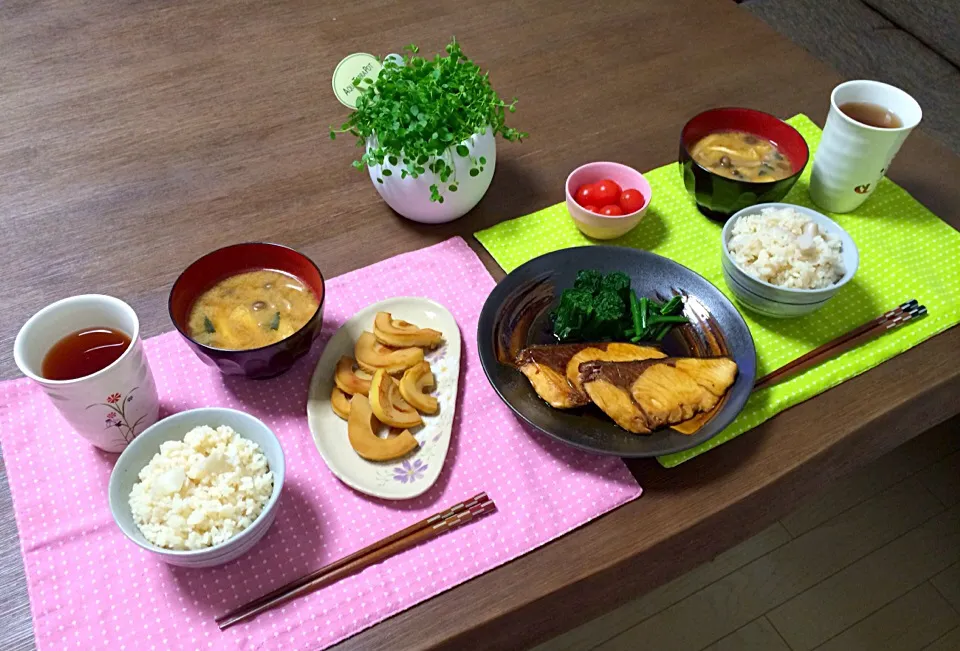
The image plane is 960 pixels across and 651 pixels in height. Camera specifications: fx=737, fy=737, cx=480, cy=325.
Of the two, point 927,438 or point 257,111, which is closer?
point 257,111

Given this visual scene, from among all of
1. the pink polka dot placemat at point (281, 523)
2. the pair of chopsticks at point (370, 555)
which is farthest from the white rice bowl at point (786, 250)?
the pair of chopsticks at point (370, 555)

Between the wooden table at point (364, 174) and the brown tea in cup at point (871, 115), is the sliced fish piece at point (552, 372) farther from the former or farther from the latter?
the brown tea in cup at point (871, 115)

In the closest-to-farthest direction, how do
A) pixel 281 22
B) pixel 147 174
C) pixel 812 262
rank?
pixel 812 262 → pixel 147 174 → pixel 281 22

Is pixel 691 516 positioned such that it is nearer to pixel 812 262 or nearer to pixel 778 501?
pixel 778 501

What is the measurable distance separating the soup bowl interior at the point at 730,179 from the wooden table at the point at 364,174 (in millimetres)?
110

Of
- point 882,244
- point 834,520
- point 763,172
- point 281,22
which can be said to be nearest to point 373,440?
point 763,172

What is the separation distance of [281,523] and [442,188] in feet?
2.02

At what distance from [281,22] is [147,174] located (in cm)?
59

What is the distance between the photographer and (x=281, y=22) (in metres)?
1.78

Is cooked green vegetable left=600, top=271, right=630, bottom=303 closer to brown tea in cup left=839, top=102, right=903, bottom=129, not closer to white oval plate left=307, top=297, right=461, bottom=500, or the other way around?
white oval plate left=307, top=297, right=461, bottom=500

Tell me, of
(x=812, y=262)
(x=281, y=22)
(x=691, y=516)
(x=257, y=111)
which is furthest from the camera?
(x=281, y=22)

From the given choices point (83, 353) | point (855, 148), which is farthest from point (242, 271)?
point (855, 148)

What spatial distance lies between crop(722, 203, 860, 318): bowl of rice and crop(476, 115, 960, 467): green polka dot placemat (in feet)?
0.18

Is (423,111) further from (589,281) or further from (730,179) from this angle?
(730,179)
